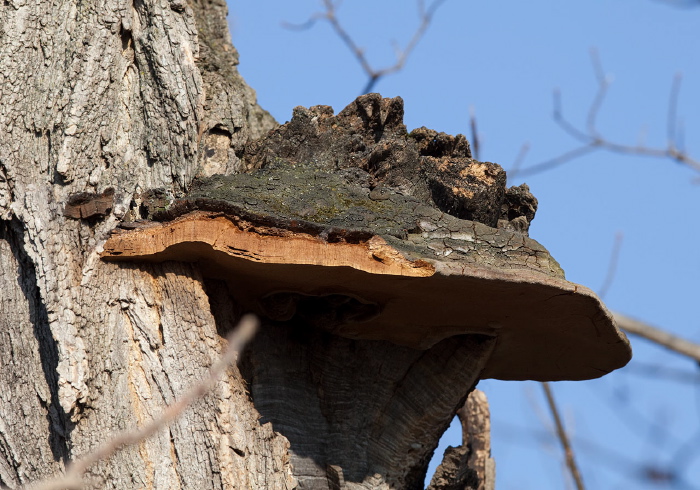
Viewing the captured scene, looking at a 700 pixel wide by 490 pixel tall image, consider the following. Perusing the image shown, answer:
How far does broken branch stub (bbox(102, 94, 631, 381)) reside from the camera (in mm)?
3189

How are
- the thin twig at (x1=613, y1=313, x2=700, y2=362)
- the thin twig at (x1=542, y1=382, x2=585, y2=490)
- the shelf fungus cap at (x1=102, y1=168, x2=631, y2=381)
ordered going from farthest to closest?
1. the thin twig at (x1=542, y1=382, x2=585, y2=490)
2. the shelf fungus cap at (x1=102, y1=168, x2=631, y2=381)
3. the thin twig at (x1=613, y1=313, x2=700, y2=362)

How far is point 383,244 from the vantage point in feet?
10.4

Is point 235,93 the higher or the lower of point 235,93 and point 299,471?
the higher

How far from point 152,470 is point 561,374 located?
6.84ft

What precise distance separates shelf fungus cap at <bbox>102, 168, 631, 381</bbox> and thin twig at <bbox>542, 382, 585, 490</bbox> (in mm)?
1651

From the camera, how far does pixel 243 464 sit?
3.26 metres

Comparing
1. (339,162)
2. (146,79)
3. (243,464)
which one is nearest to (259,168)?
(339,162)

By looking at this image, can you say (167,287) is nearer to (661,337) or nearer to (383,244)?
(383,244)

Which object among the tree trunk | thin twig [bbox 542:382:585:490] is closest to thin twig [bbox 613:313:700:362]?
the tree trunk

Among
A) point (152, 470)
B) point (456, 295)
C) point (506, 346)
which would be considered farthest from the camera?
point (506, 346)

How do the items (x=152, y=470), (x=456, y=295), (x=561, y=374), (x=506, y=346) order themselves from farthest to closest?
(x=561, y=374), (x=506, y=346), (x=456, y=295), (x=152, y=470)

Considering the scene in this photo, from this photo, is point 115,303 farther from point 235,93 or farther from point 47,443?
point 235,93

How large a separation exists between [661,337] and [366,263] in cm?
104

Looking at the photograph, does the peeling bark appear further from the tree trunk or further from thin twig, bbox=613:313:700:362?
thin twig, bbox=613:313:700:362
